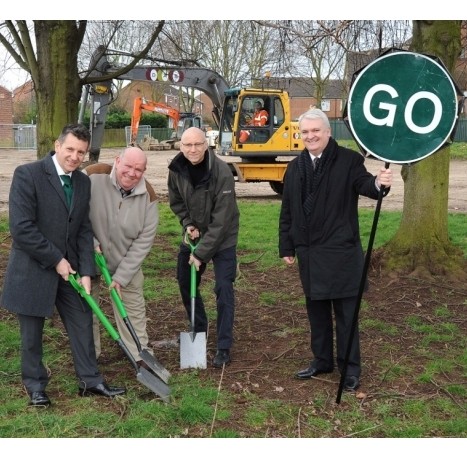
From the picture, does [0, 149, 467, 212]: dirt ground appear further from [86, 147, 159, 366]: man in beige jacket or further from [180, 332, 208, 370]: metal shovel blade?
[86, 147, 159, 366]: man in beige jacket

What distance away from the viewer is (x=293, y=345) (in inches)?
244

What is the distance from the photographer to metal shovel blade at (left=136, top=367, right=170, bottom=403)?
15.8 feet

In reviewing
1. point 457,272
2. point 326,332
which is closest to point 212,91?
point 457,272

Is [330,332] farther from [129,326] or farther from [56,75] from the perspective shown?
[56,75]

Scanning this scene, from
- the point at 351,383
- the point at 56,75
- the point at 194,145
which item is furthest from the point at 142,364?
the point at 56,75

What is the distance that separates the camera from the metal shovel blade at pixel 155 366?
5172mm

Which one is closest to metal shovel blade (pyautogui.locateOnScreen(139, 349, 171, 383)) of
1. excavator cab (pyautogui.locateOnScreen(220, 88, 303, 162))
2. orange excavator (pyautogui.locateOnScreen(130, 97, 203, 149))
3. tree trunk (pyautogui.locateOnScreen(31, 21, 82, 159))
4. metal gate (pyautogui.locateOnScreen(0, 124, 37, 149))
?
tree trunk (pyautogui.locateOnScreen(31, 21, 82, 159))

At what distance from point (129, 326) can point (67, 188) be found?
116 centimetres

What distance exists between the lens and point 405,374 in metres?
5.44

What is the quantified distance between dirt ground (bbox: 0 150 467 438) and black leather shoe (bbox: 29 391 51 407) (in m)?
0.27

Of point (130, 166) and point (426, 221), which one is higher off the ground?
point (130, 166)

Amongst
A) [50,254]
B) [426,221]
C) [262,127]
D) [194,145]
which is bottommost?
[426,221]

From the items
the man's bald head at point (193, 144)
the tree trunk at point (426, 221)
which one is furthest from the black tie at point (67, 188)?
the tree trunk at point (426, 221)

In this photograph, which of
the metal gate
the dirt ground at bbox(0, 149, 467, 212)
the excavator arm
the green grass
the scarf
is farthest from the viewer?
the metal gate
